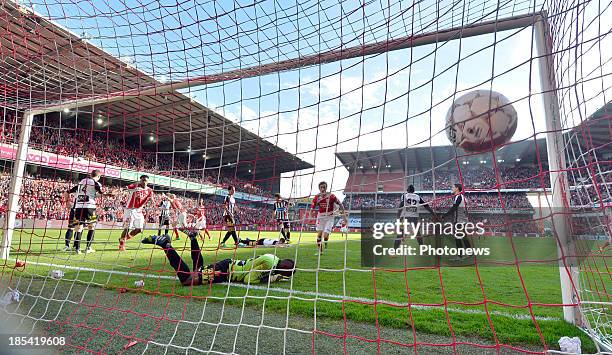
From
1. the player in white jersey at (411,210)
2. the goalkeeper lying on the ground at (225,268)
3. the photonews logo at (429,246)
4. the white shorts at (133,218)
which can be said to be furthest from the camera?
the white shorts at (133,218)

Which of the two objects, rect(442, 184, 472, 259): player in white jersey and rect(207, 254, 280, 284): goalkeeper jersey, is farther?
rect(442, 184, 472, 259): player in white jersey

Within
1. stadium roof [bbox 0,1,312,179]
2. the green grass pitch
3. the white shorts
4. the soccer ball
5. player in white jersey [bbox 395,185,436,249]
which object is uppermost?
stadium roof [bbox 0,1,312,179]

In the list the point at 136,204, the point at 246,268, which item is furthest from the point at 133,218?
the point at 246,268

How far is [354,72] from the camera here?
3.33 m

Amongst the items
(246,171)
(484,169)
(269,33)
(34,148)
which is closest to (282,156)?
(269,33)

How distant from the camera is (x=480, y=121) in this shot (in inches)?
111

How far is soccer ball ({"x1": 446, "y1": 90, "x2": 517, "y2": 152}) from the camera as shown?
278 cm

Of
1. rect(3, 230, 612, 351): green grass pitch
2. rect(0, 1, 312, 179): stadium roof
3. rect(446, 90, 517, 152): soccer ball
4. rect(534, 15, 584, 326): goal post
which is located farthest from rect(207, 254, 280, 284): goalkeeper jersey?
rect(534, 15, 584, 326): goal post

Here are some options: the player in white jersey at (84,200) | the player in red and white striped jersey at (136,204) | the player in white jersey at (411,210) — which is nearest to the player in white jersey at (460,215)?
the player in white jersey at (411,210)

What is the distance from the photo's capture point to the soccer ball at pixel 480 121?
278cm

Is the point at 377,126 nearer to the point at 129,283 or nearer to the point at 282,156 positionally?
the point at 282,156

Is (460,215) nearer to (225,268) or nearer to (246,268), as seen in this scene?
(246,268)

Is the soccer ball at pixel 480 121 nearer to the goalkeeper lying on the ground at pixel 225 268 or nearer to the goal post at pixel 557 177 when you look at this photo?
the goal post at pixel 557 177

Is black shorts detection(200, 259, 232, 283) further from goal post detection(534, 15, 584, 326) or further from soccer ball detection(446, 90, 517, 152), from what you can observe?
goal post detection(534, 15, 584, 326)
